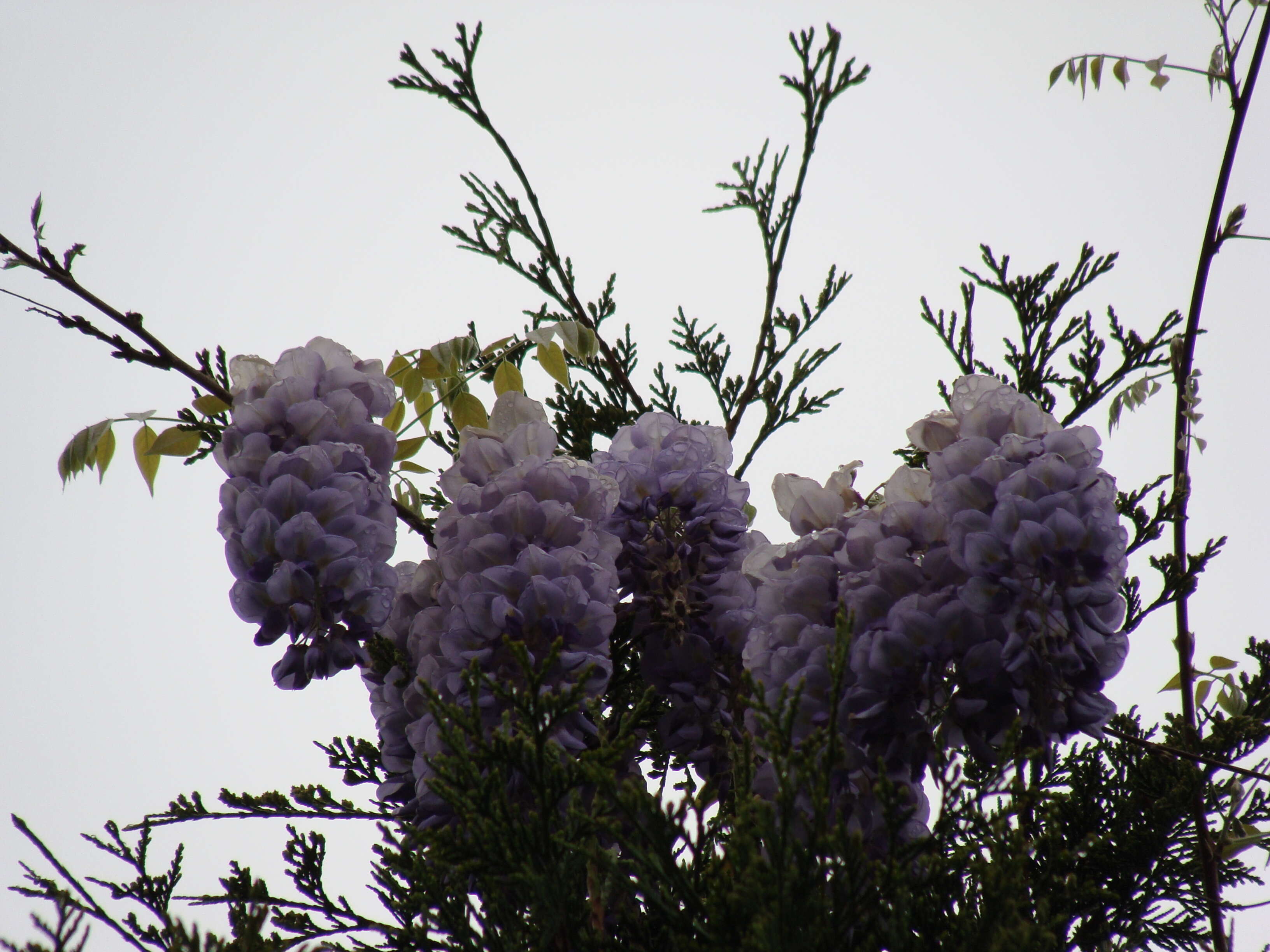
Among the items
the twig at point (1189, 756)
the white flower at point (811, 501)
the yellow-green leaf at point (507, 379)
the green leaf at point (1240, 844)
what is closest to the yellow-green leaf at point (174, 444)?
the yellow-green leaf at point (507, 379)

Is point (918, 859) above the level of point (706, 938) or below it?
above

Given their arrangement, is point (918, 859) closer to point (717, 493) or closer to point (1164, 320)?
point (717, 493)

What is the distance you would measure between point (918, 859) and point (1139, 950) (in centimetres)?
70

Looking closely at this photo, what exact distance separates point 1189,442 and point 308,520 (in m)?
1.45

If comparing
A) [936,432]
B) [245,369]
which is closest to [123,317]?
[245,369]

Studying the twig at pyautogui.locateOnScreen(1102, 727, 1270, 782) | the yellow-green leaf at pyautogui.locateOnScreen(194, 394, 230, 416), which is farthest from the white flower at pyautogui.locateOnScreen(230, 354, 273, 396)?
the twig at pyautogui.locateOnScreen(1102, 727, 1270, 782)

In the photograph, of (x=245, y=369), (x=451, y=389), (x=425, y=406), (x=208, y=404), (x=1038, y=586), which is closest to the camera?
(x=1038, y=586)

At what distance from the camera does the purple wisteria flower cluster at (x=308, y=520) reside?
117 centimetres

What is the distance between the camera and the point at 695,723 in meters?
1.29

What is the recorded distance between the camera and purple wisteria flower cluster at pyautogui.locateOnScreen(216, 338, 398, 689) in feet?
3.82

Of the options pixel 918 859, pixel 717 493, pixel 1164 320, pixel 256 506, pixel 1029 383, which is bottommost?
pixel 918 859

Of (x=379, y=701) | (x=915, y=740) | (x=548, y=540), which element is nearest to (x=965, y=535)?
(x=915, y=740)

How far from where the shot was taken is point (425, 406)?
71.3 inches

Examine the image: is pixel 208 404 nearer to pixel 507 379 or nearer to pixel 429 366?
pixel 429 366
